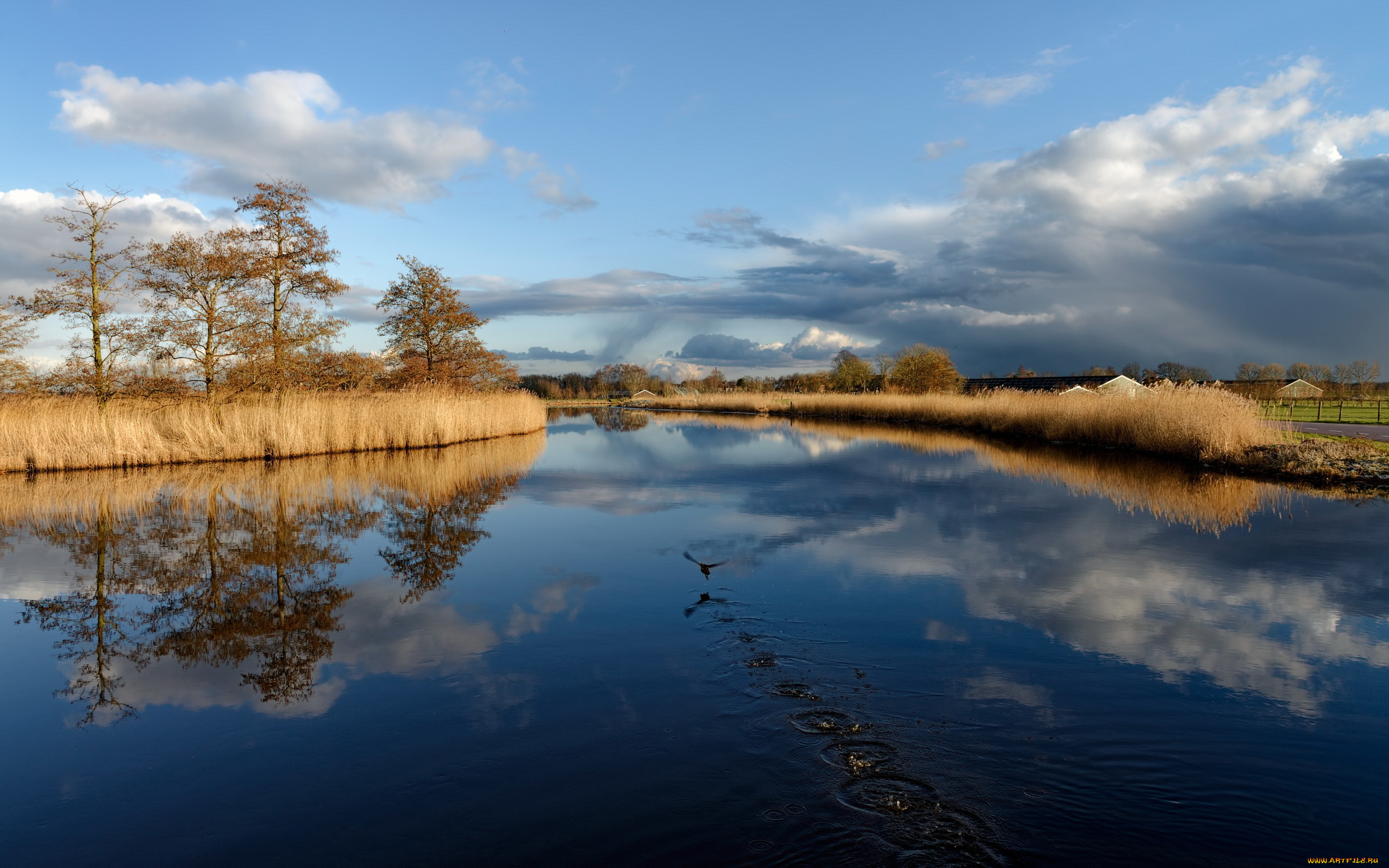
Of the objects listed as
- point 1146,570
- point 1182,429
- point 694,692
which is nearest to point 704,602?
point 694,692

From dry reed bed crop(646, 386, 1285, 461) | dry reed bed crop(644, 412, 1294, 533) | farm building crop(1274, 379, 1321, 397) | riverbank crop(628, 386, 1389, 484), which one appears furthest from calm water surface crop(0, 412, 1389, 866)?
farm building crop(1274, 379, 1321, 397)

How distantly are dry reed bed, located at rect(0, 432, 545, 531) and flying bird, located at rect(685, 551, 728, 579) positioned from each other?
5.06 meters

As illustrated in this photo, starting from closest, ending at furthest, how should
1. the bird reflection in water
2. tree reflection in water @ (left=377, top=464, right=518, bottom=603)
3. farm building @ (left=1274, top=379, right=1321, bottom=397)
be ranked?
the bird reflection in water
tree reflection in water @ (left=377, top=464, right=518, bottom=603)
farm building @ (left=1274, top=379, right=1321, bottom=397)

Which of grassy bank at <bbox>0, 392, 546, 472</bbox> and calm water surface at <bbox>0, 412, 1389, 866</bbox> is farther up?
grassy bank at <bbox>0, 392, 546, 472</bbox>

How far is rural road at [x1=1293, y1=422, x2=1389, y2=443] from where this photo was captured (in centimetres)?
1909

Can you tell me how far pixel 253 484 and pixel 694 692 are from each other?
11.5m

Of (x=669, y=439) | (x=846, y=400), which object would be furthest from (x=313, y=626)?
(x=846, y=400)

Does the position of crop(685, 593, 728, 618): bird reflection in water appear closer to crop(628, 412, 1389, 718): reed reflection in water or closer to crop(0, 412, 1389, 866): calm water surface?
crop(0, 412, 1389, 866): calm water surface

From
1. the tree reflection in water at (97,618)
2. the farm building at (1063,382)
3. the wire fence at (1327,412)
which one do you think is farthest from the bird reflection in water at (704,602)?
the farm building at (1063,382)

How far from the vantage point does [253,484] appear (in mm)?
12531

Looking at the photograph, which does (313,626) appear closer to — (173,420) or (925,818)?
(925,818)

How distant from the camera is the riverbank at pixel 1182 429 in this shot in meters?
13.5

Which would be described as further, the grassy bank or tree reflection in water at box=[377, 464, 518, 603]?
the grassy bank

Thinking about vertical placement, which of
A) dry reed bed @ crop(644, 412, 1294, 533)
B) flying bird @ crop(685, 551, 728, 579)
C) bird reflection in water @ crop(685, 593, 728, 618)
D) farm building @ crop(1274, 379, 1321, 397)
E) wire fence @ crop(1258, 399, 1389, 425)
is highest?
farm building @ crop(1274, 379, 1321, 397)
